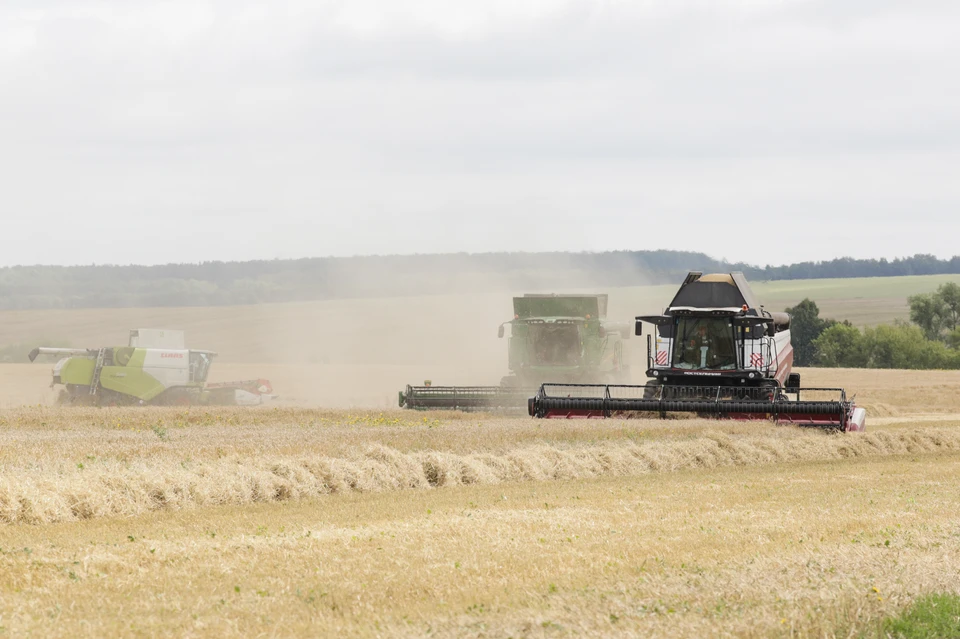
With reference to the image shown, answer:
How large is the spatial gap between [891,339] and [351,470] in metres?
70.9

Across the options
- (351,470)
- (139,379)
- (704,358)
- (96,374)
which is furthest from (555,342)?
(351,470)

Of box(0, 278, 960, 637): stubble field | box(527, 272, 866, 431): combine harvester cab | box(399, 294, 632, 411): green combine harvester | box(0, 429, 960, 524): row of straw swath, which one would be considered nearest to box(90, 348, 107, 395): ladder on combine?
box(0, 278, 960, 637): stubble field

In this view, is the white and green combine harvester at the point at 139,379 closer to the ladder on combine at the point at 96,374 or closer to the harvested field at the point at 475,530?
the ladder on combine at the point at 96,374

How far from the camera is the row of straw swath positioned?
11.8 metres

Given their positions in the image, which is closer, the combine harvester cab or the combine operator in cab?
the combine harvester cab

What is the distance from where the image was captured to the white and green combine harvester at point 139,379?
33500 mm

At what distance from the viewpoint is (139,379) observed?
3359 cm

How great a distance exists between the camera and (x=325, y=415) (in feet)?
83.1

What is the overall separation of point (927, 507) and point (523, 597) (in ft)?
21.6

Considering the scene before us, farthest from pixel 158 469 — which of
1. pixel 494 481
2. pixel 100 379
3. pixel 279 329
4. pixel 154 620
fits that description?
pixel 279 329

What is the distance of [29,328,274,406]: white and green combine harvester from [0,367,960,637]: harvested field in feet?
43.1

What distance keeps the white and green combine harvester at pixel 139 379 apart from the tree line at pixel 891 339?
55618mm

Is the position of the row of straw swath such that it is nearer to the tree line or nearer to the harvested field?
the harvested field

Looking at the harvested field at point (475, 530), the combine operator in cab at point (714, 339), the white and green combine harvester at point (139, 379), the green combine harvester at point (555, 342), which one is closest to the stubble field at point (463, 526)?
the harvested field at point (475, 530)
